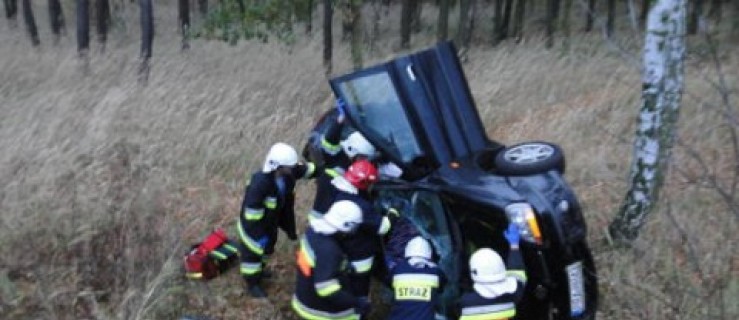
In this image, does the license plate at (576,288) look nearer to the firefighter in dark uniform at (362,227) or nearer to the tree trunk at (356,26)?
the firefighter in dark uniform at (362,227)

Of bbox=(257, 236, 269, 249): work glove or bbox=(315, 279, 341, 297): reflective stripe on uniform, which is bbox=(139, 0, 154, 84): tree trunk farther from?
bbox=(315, 279, 341, 297): reflective stripe on uniform

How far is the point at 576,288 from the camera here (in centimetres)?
411

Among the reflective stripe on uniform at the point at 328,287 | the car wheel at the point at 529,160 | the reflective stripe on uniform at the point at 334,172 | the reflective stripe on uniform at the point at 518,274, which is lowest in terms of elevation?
the reflective stripe on uniform at the point at 328,287

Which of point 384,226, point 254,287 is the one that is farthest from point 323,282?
point 254,287

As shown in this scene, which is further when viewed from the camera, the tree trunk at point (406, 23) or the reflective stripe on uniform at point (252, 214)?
the tree trunk at point (406, 23)

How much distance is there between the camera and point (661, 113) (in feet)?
17.1

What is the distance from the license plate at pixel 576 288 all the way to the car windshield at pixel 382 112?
47.0 inches

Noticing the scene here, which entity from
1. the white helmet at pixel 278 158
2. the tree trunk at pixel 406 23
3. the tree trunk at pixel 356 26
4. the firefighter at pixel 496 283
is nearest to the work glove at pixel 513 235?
the firefighter at pixel 496 283

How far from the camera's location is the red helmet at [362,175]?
186 inches

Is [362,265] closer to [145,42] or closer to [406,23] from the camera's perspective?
[145,42]

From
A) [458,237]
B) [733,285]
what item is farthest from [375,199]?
[733,285]

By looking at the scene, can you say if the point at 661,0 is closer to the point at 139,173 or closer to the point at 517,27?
the point at 139,173

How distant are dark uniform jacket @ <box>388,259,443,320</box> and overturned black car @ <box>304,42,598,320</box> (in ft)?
0.50

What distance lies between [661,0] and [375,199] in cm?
223
